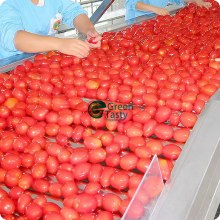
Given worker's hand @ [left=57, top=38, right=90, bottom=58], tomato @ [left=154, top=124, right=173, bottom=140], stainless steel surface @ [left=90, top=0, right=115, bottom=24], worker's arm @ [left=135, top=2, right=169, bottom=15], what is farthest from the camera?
worker's arm @ [left=135, top=2, right=169, bottom=15]

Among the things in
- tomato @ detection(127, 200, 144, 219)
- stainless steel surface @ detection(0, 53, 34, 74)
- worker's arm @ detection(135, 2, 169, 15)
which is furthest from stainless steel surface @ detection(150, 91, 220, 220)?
worker's arm @ detection(135, 2, 169, 15)

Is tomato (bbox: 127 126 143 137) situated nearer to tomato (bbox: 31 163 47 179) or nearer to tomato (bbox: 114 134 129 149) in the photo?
tomato (bbox: 114 134 129 149)

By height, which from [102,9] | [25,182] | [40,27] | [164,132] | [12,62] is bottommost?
[25,182]

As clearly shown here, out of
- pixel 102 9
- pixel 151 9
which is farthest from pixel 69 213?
pixel 151 9

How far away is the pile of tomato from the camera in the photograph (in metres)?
1.46

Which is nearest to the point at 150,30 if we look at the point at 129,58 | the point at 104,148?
the point at 129,58

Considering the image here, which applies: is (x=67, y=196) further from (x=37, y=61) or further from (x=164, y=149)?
(x=37, y=61)

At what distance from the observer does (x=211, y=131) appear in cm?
144

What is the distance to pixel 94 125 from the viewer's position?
1.94 m

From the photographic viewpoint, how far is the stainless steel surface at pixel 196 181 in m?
1.17

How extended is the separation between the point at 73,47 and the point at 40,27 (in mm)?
1080

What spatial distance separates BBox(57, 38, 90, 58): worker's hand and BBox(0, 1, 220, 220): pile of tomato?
0.08 m

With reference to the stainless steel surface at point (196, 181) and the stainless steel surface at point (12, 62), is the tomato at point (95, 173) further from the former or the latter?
the stainless steel surface at point (12, 62)

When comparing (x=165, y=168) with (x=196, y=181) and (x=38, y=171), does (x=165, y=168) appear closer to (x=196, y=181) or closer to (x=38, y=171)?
(x=196, y=181)
